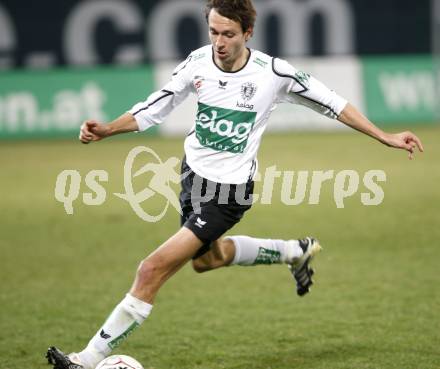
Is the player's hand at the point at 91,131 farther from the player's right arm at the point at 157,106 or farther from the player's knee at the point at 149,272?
the player's knee at the point at 149,272

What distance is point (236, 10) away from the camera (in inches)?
205

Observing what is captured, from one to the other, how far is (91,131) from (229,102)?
0.89 metres

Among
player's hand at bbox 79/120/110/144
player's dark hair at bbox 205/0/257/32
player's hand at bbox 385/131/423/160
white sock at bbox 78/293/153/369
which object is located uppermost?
player's dark hair at bbox 205/0/257/32

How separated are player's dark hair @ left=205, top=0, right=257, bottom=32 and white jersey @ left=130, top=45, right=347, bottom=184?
0.97 feet

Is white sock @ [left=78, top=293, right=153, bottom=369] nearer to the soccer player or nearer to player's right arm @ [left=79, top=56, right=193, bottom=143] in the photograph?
the soccer player

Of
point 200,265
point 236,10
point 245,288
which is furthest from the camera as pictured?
point 245,288

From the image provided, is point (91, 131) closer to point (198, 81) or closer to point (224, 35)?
point (198, 81)

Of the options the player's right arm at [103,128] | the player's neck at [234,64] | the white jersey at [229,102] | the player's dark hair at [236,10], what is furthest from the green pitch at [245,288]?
the player's dark hair at [236,10]

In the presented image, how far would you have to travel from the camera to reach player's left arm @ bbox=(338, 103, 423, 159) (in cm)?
529

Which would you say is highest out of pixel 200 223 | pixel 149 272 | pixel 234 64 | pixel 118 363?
pixel 234 64

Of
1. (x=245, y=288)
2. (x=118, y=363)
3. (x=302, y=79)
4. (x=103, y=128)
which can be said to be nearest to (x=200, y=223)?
(x=103, y=128)

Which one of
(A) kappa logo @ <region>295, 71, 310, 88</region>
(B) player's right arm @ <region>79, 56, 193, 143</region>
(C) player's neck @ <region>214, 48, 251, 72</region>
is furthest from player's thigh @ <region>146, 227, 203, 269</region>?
(A) kappa logo @ <region>295, 71, 310, 88</region>

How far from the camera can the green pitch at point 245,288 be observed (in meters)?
5.68

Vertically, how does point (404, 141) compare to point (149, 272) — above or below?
above
